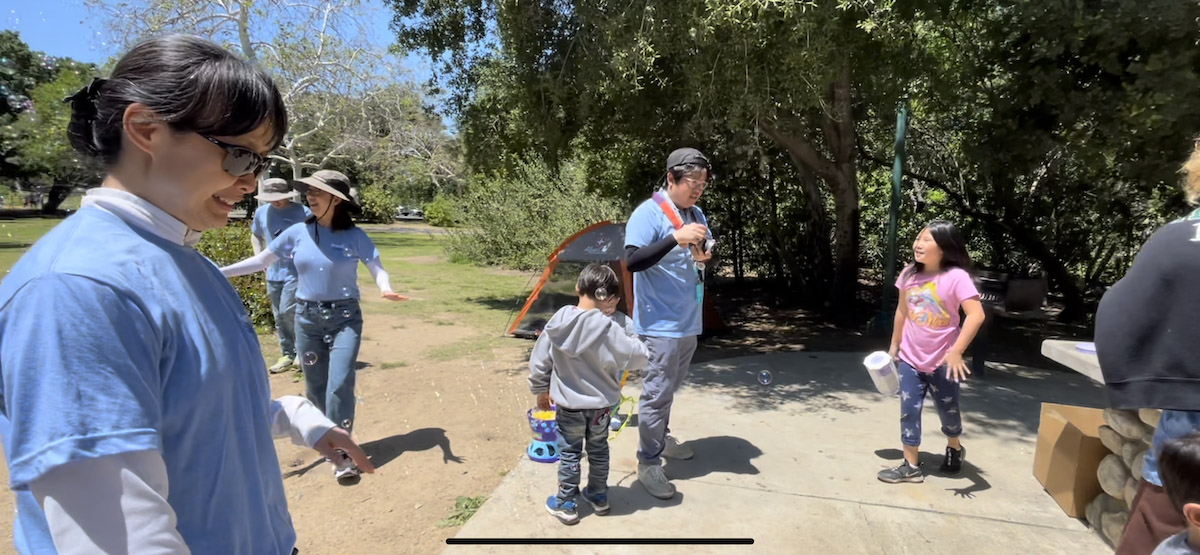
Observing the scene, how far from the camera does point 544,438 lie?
430cm

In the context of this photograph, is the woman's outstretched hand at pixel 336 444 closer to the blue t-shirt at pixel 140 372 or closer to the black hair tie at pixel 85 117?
the blue t-shirt at pixel 140 372

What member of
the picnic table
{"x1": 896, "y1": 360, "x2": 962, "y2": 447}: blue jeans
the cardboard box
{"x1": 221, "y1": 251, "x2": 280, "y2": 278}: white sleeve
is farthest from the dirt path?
the cardboard box

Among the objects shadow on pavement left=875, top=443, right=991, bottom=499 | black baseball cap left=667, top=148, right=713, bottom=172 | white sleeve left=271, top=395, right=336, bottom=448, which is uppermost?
black baseball cap left=667, top=148, right=713, bottom=172

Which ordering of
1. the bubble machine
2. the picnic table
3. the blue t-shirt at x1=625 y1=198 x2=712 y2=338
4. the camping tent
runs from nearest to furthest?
1. the picnic table
2. the blue t-shirt at x1=625 y1=198 x2=712 y2=338
3. the bubble machine
4. the camping tent

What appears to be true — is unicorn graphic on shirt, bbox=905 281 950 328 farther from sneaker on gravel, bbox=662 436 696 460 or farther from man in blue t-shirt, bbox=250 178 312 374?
man in blue t-shirt, bbox=250 178 312 374

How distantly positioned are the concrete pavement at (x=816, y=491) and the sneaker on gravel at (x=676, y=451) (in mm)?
60

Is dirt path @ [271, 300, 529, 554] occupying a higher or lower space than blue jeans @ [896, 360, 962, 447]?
lower

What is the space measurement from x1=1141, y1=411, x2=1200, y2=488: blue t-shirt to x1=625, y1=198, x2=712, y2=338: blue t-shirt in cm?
207

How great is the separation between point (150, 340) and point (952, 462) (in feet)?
13.9

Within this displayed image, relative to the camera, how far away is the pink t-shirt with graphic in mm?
3719

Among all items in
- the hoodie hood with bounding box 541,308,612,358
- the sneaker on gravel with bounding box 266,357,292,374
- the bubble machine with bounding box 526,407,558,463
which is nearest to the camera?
the hoodie hood with bounding box 541,308,612,358

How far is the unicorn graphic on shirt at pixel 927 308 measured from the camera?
3.74 metres

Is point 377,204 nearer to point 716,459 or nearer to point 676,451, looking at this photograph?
point 676,451

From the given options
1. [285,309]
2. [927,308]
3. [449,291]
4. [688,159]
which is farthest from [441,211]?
[927,308]
